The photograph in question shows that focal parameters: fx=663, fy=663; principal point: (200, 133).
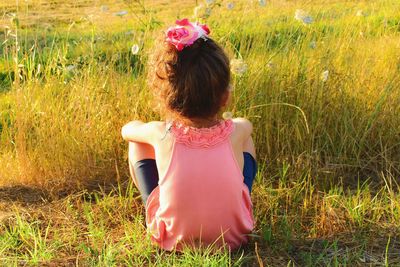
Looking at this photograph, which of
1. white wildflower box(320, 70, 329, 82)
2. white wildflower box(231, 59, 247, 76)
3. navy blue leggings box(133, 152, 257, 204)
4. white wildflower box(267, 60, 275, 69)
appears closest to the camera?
navy blue leggings box(133, 152, 257, 204)

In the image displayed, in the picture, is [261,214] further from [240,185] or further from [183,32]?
[183,32]

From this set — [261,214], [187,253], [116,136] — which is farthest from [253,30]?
[187,253]

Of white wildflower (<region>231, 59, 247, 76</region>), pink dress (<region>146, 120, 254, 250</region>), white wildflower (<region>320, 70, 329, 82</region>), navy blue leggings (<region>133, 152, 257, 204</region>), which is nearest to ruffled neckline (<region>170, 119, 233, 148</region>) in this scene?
pink dress (<region>146, 120, 254, 250</region>)

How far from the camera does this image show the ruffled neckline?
222 cm

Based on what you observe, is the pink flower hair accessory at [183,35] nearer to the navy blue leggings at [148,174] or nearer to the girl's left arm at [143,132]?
the girl's left arm at [143,132]

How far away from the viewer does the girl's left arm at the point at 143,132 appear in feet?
7.58

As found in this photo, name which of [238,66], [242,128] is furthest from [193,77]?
[238,66]

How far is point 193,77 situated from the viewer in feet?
7.09

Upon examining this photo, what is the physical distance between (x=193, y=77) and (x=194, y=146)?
235 millimetres

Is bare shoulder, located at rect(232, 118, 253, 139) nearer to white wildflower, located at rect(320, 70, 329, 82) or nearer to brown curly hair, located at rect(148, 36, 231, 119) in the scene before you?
brown curly hair, located at rect(148, 36, 231, 119)

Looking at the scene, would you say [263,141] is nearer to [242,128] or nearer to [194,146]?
[242,128]

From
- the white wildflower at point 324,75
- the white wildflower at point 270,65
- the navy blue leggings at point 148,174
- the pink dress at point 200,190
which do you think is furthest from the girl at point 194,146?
the white wildflower at point 270,65

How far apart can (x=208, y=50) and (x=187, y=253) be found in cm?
67

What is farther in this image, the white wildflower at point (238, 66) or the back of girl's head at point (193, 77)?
the white wildflower at point (238, 66)
